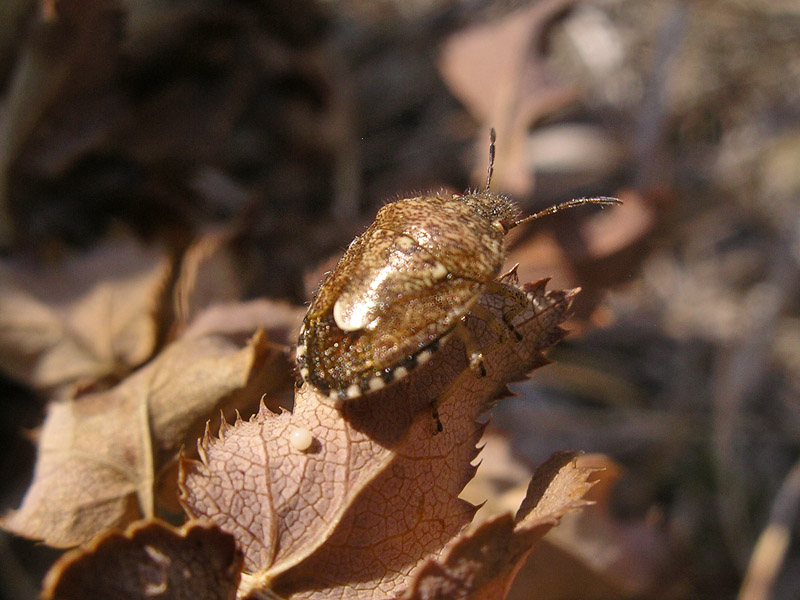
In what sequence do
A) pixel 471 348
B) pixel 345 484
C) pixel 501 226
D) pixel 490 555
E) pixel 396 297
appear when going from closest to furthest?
1. pixel 490 555
2. pixel 345 484
3. pixel 471 348
4. pixel 396 297
5. pixel 501 226

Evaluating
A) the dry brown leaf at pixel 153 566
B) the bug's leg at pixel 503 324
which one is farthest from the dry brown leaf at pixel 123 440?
the bug's leg at pixel 503 324

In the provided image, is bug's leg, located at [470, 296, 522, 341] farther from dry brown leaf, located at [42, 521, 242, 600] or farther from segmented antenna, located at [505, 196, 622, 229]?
dry brown leaf, located at [42, 521, 242, 600]

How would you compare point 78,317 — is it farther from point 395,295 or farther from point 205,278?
point 395,295

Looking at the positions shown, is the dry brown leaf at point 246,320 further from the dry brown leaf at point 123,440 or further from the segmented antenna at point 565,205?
the segmented antenna at point 565,205

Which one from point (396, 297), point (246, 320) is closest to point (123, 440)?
point (246, 320)

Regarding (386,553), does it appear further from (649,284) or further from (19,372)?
(649,284)

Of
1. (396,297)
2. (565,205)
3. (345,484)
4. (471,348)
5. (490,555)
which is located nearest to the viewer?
(490,555)
